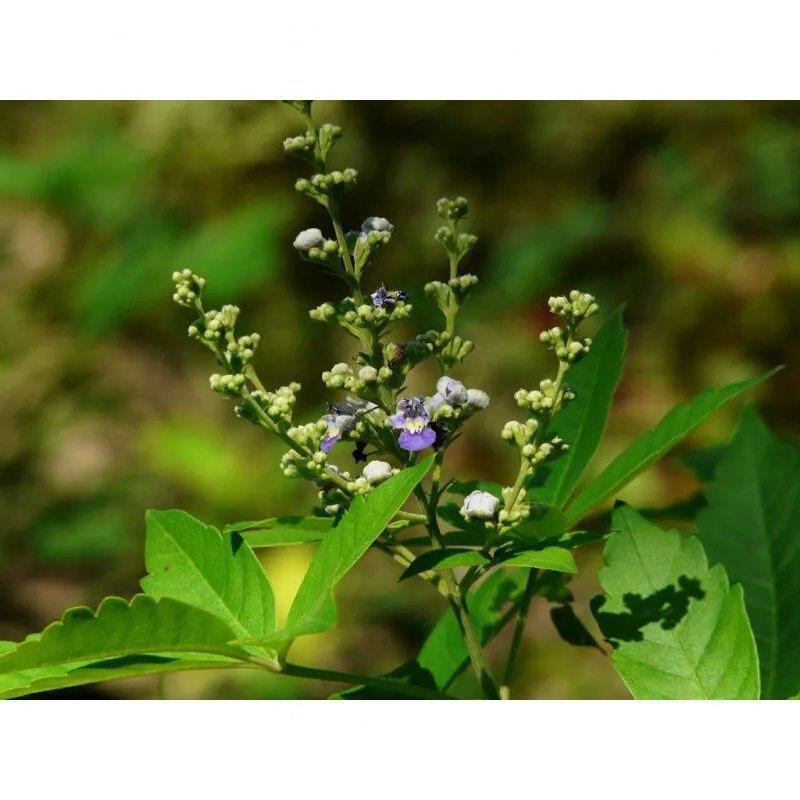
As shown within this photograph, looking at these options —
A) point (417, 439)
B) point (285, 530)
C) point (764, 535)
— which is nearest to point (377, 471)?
point (417, 439)

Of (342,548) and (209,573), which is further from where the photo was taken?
(209,573)

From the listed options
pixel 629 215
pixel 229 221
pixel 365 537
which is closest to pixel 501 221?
pixel 629 215

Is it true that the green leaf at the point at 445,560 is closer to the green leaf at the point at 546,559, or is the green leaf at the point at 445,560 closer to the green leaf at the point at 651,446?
the green leaf at the point at 546,559

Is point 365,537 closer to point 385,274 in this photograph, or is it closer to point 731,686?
point 731,686

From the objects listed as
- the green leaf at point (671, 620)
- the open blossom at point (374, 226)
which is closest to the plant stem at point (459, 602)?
the green leaf at point (671, 620)

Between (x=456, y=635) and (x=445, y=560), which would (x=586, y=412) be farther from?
(x=445, y=560)

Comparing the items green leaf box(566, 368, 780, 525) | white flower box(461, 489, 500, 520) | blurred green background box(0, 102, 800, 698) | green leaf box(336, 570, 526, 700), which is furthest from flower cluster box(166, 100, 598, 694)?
blurred green background box(0, 102, 800, 698)
